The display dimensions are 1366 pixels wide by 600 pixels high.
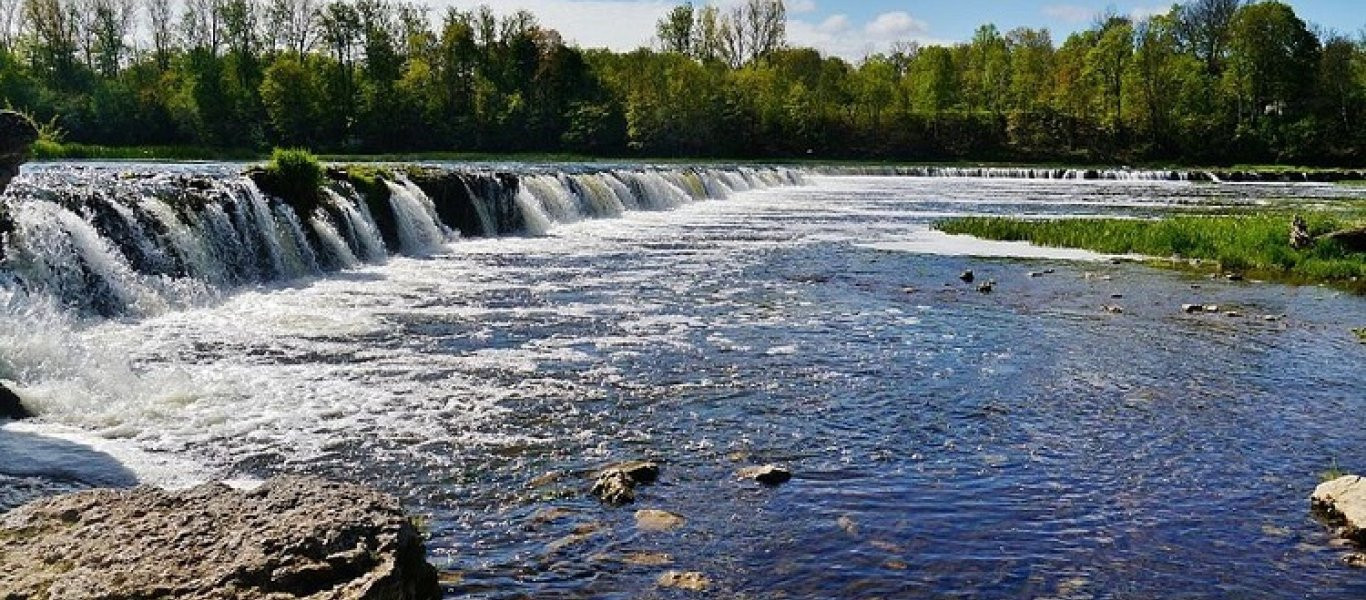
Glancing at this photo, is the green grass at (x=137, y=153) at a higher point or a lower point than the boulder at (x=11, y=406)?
higher

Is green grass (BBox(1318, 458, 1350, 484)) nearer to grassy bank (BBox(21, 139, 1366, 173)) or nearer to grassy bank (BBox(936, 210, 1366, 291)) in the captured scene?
grassy bank (BBox(936, 210, 1366, 291))

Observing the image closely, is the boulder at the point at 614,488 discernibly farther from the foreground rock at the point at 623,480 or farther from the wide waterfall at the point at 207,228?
the wide waterfall at the point at 207,228

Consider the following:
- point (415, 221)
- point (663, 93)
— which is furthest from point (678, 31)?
point (415, 221)

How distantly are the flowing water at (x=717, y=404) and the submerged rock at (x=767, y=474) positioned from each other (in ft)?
0.58

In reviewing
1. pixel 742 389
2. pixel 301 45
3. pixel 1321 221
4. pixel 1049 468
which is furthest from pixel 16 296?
pixel 301 45

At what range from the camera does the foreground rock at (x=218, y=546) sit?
491cm

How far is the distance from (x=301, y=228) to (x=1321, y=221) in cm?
2772

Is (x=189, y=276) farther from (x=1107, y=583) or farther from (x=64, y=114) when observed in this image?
(x=64, y=114)

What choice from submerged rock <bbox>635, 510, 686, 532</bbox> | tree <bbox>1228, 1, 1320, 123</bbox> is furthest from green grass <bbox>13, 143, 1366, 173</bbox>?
submerged rock <bbox>635, 510, 686, 532</bbox>

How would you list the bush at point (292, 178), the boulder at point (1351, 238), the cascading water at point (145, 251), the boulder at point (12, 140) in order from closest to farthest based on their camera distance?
1. the boulder at point (12, 140)
2. the cascading water at point (145, 251)
3. the bush at point (292, 178)
4. the boulder at point (1351, 238)

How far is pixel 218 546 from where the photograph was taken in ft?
17.3

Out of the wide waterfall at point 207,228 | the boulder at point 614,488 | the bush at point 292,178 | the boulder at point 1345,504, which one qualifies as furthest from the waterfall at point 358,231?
the boulder at point 1345,504

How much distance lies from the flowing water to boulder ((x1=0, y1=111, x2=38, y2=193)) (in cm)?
254

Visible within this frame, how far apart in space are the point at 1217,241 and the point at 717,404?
22.9m
